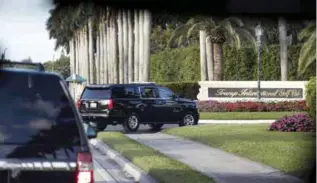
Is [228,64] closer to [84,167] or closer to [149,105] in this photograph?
[149,105]

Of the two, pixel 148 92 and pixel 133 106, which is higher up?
pixel 148 92

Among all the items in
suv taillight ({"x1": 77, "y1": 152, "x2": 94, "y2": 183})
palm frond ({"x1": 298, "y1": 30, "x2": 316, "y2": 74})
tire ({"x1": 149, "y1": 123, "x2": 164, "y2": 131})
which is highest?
palm frond ({"x1": 298, "y1": 30, "x2": 316, "y2": 74})

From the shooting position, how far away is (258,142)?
649 inches

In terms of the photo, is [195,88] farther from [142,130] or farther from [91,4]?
[91,4]

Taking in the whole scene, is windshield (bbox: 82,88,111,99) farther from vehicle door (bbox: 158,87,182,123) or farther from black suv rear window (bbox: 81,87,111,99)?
vehicle door (bbox: 158,87,182,123)

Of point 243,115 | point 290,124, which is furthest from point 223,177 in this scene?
point 243,115

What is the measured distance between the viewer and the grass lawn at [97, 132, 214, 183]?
10.7 meters

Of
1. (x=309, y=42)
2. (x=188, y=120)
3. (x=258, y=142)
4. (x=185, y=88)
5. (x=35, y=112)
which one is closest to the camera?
(x=35, y=112)

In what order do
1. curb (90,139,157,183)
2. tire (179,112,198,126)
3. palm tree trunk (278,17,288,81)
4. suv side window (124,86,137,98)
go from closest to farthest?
palm tree trunk (278,17,288,81) < curb (90,139,157,183) < suv side window (124,86,137,98) < tire (179,112,198,126)

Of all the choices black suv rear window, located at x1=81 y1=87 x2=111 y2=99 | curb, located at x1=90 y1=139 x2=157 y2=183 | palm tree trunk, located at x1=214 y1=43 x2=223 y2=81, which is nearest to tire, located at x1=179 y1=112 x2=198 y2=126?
palm tree trunk, located at x1=214 y1=43 x2=223 y2=81

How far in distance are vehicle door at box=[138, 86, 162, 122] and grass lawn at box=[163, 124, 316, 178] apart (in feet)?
5.53

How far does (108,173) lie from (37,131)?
7027mm

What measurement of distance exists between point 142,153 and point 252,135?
15.3 feet

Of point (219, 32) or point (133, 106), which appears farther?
point (133, 106)
